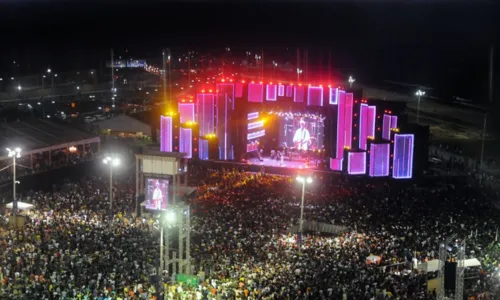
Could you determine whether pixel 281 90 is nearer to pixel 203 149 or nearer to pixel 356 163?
pixel 203 149

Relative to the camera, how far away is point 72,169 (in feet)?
102

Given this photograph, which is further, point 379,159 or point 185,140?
point 185,140

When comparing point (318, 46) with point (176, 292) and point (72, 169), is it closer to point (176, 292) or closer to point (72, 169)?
point (72, 169)

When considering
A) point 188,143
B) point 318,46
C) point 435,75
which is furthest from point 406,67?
point 188,143

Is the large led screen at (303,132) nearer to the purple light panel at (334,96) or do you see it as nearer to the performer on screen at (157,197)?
the purple light panel at (334,96)

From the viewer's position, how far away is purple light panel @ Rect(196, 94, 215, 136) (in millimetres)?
36312

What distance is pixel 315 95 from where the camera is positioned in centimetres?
3553

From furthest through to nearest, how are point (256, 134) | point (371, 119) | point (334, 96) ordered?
point (256, 134)
point (334, 96)
point (371, 119)

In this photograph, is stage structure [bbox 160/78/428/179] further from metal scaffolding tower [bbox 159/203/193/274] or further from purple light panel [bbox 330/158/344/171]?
metal scaffolding tower [bbox 159/203/193/274]

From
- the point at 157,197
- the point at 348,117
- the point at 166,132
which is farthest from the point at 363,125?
the point at 157,197

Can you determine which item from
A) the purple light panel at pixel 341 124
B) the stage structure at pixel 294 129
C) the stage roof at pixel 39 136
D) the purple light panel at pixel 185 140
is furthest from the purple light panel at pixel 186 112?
the purple light panel at pixel 341 124

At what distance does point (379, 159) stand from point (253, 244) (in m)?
14.9

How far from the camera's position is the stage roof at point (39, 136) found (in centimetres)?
3009

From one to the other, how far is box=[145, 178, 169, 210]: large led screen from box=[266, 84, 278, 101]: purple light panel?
1405 cm
